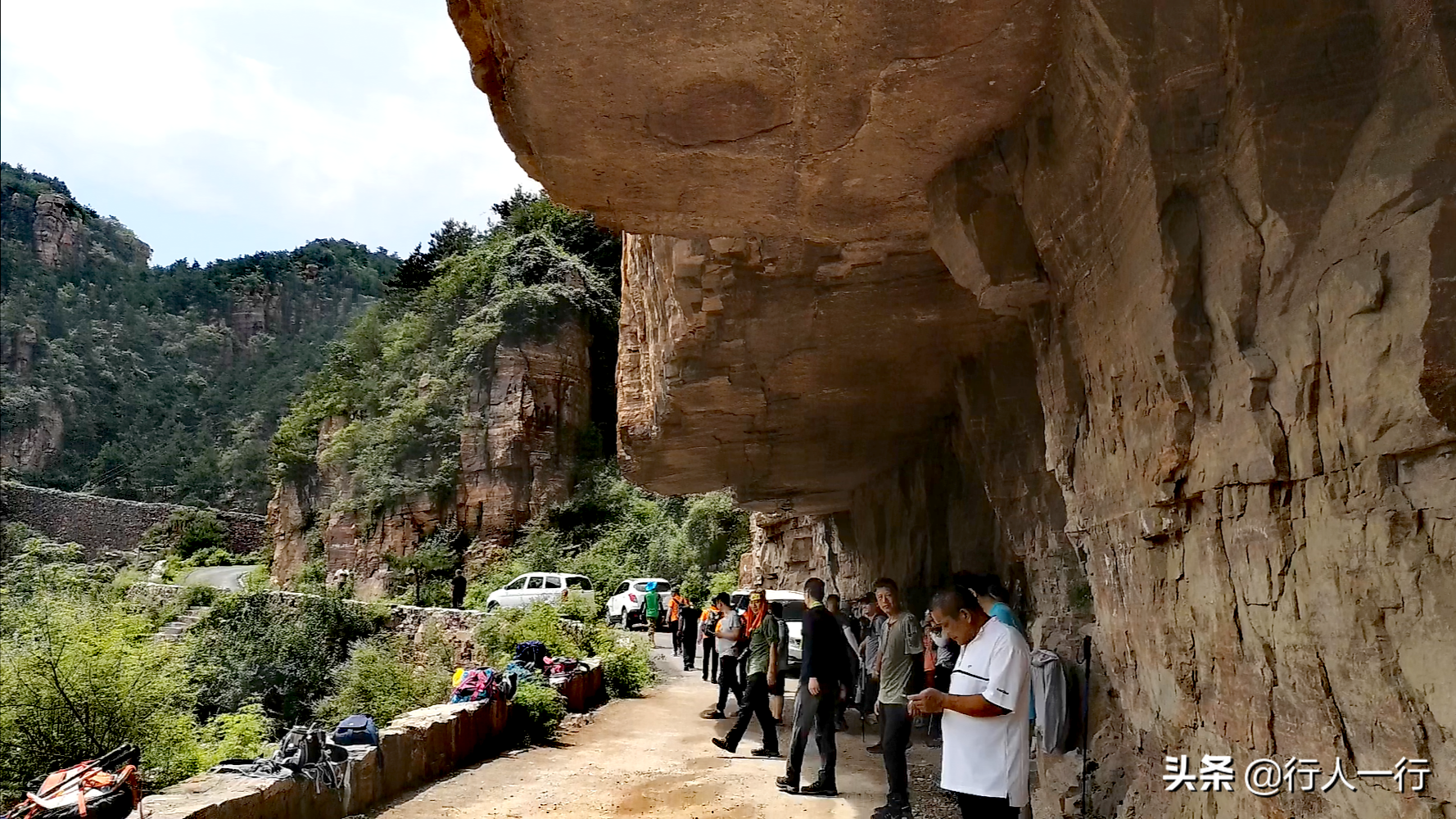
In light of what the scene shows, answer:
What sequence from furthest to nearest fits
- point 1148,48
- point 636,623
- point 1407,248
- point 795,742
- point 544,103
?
point 636,623
point 795,742
point 544,103
point 1148,48
point 1407,248

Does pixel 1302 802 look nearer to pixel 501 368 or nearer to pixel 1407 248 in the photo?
pixel 1407 248

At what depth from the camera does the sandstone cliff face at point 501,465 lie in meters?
27.8

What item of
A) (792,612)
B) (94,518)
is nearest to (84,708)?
(792,612)

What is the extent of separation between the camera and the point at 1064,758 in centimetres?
516

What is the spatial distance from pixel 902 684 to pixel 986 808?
7.65 feet

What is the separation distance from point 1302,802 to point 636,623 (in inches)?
765

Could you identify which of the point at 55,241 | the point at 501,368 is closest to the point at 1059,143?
the point at 501,368

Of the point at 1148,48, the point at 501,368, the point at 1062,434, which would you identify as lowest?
the point at 1062,434

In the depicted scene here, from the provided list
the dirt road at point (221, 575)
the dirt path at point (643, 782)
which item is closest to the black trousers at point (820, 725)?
the dirt path at point (643, 782)

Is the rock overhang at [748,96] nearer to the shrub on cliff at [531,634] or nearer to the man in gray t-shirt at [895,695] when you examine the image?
the man in gray t-shirt at [895,695]

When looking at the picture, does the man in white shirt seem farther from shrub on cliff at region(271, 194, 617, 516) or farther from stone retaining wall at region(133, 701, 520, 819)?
shrub on cliff at region(271, 194, 617, 516)

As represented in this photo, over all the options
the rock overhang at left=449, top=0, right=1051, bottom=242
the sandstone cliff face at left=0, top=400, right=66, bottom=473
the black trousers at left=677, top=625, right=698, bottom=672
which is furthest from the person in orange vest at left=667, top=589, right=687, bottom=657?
the sandstone cliff face at left=0, top=400, right=66, bottom=473

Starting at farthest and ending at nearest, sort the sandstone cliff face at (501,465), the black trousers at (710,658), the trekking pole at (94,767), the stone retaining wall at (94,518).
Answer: the stone retaining wall at (94,518) < the sandstone cliff face at (501,465) < the black trousers at (710,658) < the trekking pole at (94,767)

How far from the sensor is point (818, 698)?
6.41 m
